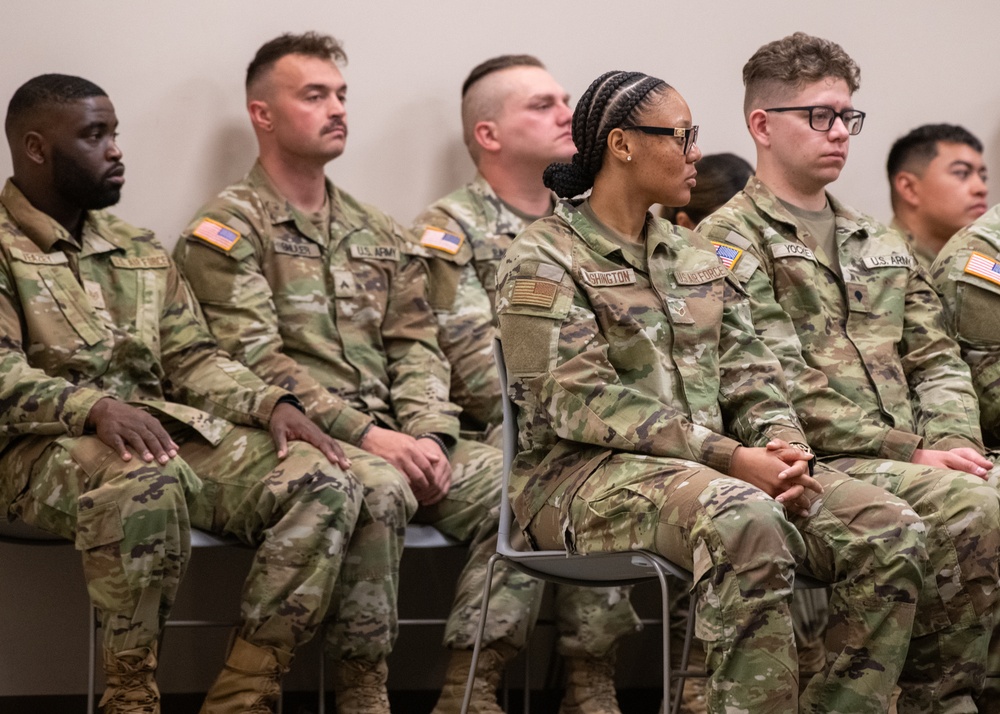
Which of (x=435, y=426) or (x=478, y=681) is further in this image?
(x=435, y=426)

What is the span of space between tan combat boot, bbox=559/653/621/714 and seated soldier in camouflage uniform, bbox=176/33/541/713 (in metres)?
0.21

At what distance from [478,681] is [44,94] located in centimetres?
178

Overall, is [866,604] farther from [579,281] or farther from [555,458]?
[579,281]

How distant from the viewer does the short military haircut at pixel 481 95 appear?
3.96m

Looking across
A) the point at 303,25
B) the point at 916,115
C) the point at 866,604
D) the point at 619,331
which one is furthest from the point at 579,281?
the point at 916,115

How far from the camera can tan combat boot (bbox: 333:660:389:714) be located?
122 inches

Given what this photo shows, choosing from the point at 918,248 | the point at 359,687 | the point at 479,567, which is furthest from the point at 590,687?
the point at 918,248

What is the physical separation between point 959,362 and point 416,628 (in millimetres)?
1650

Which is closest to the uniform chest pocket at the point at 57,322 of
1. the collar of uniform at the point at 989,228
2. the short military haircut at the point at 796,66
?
the short military haircut at the point at 796,66

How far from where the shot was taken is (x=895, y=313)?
3.17 meters

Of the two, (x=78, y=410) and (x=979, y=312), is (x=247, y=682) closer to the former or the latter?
(x=78, y=410)

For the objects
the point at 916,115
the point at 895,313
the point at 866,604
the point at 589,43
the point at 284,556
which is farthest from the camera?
the point at 916,115

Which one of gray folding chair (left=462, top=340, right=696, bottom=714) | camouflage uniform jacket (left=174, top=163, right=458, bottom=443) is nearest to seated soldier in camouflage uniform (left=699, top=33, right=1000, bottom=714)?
gray folding chair (left=462, top=340, right=696, bottom=714)

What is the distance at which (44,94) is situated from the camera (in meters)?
3.34
